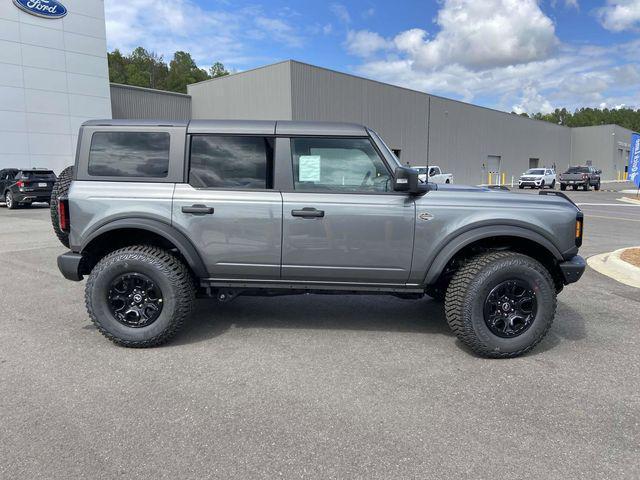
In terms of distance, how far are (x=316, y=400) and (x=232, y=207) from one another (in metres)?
1.78

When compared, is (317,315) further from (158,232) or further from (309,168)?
(158,232)

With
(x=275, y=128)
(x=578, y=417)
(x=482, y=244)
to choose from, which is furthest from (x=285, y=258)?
(x=578, y=417)

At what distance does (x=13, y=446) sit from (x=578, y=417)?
3491 millimetres

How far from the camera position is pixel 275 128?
4.05 metres

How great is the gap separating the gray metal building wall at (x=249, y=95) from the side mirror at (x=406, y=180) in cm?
2550

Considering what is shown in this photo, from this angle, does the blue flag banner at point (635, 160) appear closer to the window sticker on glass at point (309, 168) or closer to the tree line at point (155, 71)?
the window sticker on glass at point (309, 168)

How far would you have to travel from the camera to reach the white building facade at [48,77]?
23031 millimetres

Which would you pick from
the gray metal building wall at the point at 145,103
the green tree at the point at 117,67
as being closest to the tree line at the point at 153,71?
the green tree at the point at 117,67

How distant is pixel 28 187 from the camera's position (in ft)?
55.6

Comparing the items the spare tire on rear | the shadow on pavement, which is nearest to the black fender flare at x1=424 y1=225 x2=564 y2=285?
the shadow on pavement

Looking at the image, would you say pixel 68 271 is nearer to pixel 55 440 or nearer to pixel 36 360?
pixel 36 360

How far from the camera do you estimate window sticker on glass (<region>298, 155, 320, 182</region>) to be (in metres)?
4.01

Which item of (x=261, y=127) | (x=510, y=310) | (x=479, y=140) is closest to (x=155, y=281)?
(x=261, y=127)

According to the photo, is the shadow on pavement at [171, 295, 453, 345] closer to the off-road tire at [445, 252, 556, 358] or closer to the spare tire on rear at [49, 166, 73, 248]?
the off-road tire at [445, 252, 556, 358]
